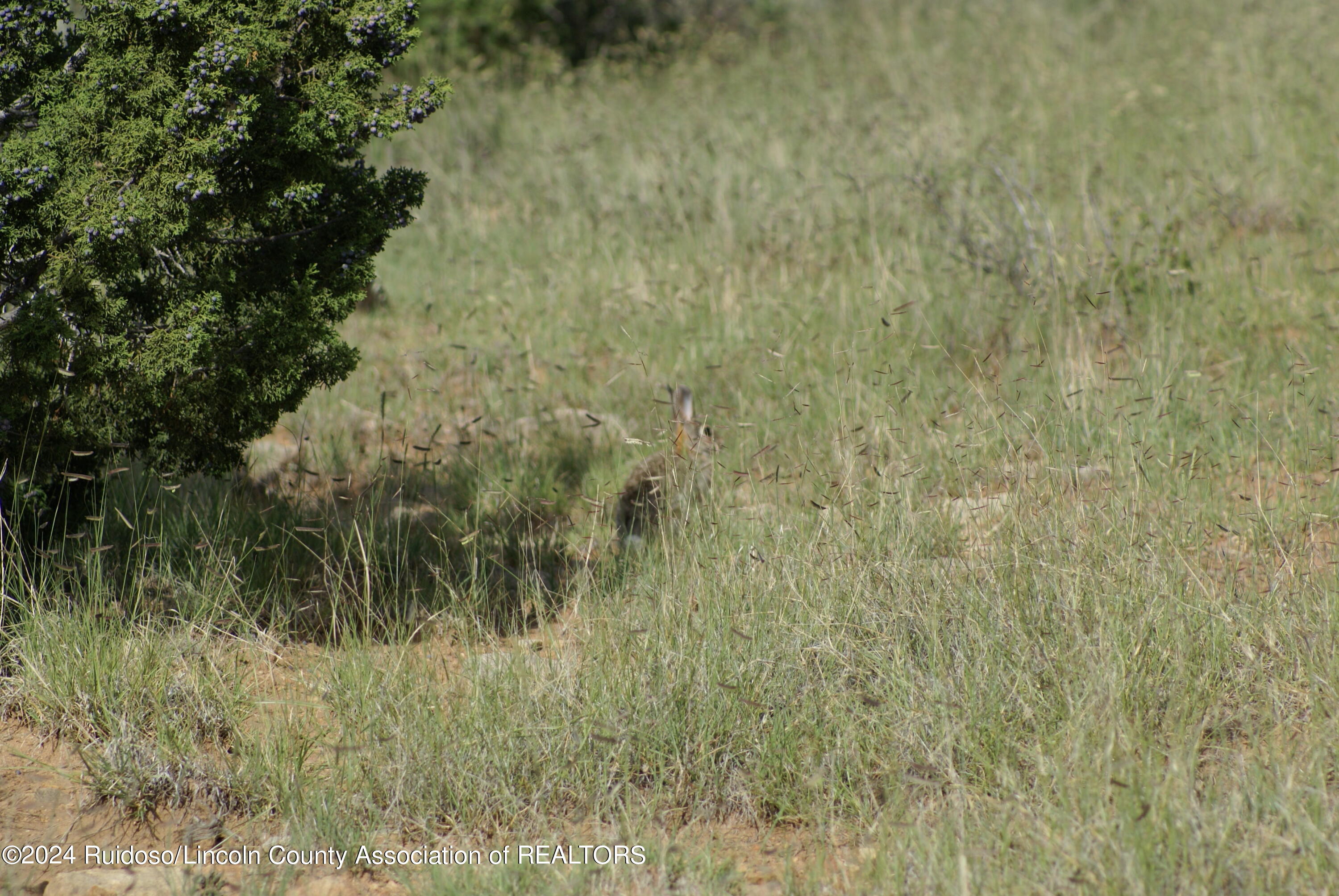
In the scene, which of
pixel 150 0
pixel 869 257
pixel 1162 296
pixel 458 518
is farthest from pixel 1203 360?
pixel 150 0

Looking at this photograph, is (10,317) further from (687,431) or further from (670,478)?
(687,431)

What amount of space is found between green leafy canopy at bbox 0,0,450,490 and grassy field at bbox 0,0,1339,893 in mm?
461

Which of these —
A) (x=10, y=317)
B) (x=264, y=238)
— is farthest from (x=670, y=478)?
(x=10, y=317)

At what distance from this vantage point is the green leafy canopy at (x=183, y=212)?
3291 mm

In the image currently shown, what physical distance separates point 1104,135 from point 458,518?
20.5 feet

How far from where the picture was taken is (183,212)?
130 inches

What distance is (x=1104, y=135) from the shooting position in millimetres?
8578

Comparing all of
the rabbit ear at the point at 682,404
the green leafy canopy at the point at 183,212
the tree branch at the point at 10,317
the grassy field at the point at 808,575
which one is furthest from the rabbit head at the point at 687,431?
the tree branch at the point at 10,317

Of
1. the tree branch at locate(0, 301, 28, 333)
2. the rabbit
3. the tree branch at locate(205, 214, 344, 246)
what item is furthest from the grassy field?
the tree branch at locate(205, 214, 344, 246)

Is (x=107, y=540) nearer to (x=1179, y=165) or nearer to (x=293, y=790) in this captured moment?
(x=293, y=790)

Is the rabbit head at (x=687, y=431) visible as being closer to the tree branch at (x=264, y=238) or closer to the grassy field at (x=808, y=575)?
the grassy field at (x=808, y=575)

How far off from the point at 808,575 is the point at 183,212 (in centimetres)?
220

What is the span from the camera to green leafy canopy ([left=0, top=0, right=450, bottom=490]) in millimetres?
3291

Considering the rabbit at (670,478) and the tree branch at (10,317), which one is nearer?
the tree branch at (10,317)
